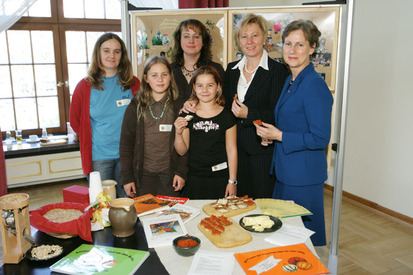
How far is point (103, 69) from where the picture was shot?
89.5 inches

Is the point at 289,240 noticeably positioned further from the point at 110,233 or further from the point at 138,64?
the point at 138,64

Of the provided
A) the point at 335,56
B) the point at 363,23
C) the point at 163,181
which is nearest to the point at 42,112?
the point at 163,181

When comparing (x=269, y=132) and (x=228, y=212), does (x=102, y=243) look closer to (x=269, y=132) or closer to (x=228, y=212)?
(x=228, y=212)

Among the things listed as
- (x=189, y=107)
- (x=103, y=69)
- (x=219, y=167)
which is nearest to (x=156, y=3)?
(x=103, y=69)

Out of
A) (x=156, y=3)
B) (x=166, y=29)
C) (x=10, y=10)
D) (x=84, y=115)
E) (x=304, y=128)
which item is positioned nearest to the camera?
(x=304, y=128)

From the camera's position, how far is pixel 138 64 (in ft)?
9.65

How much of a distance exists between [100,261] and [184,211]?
0.46 metres

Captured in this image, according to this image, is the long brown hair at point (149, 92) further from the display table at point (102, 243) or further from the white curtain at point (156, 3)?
the white curtain at point (156, 3)

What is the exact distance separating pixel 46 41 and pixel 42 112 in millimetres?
917

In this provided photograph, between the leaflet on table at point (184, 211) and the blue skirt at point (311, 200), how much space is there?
57 centimetres

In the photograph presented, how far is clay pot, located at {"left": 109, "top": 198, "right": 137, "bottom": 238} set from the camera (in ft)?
4.23

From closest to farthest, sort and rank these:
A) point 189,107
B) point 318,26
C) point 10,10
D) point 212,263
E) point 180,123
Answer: point 212,263
point 180,123
point 189,107
point 318,26
point 10,10

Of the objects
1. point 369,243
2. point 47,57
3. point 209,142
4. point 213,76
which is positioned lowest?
point 369,243

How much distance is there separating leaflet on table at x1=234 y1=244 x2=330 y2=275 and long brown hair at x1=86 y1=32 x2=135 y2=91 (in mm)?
1512
